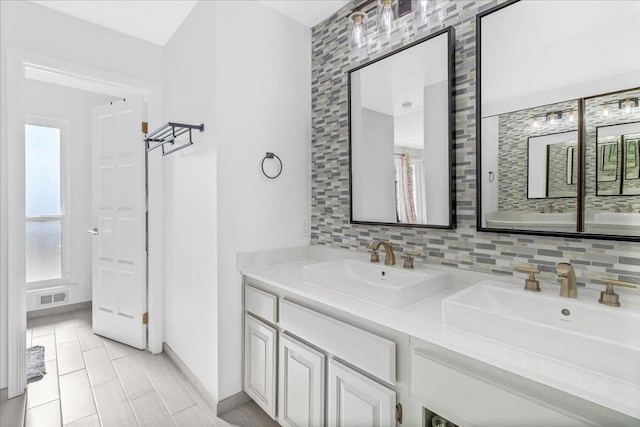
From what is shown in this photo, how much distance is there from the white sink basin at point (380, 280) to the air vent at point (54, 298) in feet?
10.8

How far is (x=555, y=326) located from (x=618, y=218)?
0.49m

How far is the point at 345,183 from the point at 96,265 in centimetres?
245

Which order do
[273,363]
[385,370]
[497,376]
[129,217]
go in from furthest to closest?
[129,217] < [273,363] < [385,370] < [497,376]

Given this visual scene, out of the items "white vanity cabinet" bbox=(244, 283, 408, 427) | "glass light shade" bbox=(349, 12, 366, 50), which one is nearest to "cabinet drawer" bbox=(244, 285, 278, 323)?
"white vanity cabinet" bbox=(244, 283, 408, 427)

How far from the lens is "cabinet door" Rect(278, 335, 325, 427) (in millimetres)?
1430

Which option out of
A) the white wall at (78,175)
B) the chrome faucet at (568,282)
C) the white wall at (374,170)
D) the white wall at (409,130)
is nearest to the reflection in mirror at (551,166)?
the chrome faucet at (568,282)

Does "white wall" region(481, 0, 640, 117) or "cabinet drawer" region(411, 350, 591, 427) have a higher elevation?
"white wall" region(481, 0, 640, 117)

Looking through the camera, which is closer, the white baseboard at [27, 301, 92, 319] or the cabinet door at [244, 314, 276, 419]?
the cabinet door at [244, 314, 276, 419]

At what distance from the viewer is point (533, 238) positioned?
1328mm

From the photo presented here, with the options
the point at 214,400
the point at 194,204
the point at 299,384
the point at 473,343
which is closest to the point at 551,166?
the point at 473,343

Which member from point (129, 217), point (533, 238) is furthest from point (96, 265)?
point (533, 238)

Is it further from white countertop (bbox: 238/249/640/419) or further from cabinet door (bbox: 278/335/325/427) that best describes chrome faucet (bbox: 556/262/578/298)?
cabinet door (bbox: 278/335/325/427)

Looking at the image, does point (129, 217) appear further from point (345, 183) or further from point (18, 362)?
point (345, 183)

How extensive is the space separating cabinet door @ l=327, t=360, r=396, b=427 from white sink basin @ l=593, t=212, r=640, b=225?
96 cm
